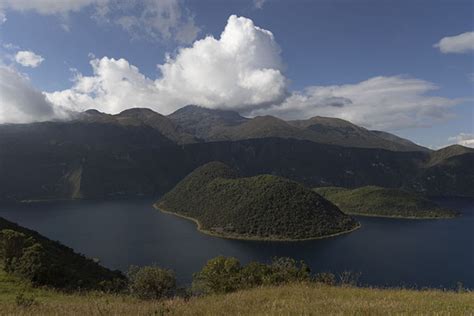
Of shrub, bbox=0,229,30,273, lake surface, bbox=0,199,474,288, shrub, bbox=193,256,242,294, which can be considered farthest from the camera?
lake surface, bbox=0,199,474,288

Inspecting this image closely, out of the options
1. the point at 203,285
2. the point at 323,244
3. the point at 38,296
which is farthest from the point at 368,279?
the point at 38,296

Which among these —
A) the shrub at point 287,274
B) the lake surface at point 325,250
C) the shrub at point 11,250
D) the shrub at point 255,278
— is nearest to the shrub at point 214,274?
the shrub at point 255,278

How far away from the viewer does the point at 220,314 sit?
302 inches

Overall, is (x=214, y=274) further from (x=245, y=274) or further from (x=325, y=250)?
(x=325, y=250)

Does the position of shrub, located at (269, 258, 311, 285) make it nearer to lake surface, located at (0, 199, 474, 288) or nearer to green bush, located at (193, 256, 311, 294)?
green bush, located at (193, 256, 311, 294)

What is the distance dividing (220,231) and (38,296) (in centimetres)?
17352

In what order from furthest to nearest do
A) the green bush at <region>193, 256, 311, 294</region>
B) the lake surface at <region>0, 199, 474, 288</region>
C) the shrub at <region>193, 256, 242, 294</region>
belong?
the lake surface at <region>0, 199, 474, 288</region> < the shrub at <region>193, 256, 242, 294</region> < the green bush at <region>193, 256, 311, 294</region>

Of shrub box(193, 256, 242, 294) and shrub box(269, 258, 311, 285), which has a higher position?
shrub box(269, 258, 311, 285)

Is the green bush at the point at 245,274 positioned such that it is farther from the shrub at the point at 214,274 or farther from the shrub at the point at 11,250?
the shrub at the point at 11,250

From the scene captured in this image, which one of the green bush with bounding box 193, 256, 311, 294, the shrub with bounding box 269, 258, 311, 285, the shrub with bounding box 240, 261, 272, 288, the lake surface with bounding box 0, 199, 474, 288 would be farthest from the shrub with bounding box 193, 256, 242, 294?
the lake surface with bounding box 0, 199, 474, 288

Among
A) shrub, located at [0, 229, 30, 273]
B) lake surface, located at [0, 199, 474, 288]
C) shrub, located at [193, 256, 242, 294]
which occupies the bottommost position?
lake surface, located at [0, 199, 474, 288]

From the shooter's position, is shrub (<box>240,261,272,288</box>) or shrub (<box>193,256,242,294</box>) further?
shrub (<box>193,256,242,294</box>)

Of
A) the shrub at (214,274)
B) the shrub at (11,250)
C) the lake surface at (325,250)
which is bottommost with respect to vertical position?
the lake surface at (325,250)

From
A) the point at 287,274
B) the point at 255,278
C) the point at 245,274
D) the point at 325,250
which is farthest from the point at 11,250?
the point at 325,250
